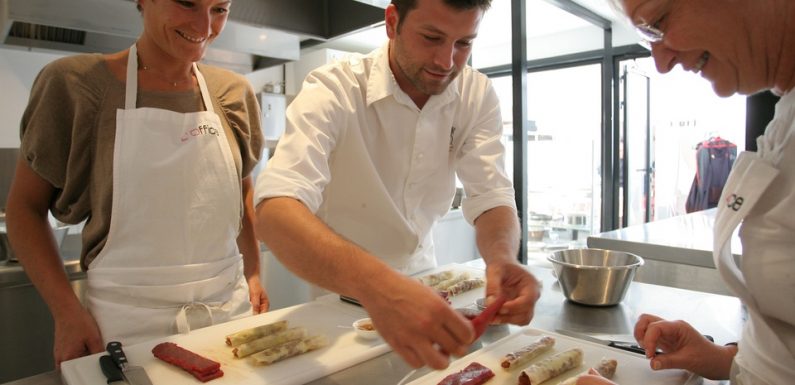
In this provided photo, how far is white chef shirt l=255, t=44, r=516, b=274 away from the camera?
150 centimetres

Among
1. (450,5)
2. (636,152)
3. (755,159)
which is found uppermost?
(450,5)

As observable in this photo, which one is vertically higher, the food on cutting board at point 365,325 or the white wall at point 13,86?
the white wall at point 13,86

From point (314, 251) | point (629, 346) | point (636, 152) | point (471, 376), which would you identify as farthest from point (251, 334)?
point (636, 152)

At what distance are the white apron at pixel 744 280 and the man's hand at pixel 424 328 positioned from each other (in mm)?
419

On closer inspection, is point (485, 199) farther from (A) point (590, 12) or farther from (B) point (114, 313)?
(A) point (590, 12)

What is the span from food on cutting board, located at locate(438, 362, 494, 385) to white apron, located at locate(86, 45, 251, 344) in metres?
0.70

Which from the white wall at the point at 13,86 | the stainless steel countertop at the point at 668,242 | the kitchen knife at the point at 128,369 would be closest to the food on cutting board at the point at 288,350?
the kitchen knife at the point at 128,369

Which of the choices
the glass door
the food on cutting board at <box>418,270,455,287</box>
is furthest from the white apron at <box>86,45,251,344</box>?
the glass door

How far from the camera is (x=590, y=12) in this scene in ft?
15.7

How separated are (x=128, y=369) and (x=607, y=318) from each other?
3.71ft

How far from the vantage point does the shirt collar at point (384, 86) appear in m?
1.50

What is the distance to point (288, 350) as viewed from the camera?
1090 mm

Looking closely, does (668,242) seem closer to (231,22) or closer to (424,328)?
(424,328)

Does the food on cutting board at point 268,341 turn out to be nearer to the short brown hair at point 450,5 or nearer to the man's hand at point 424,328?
the man's hand at point 424,328
